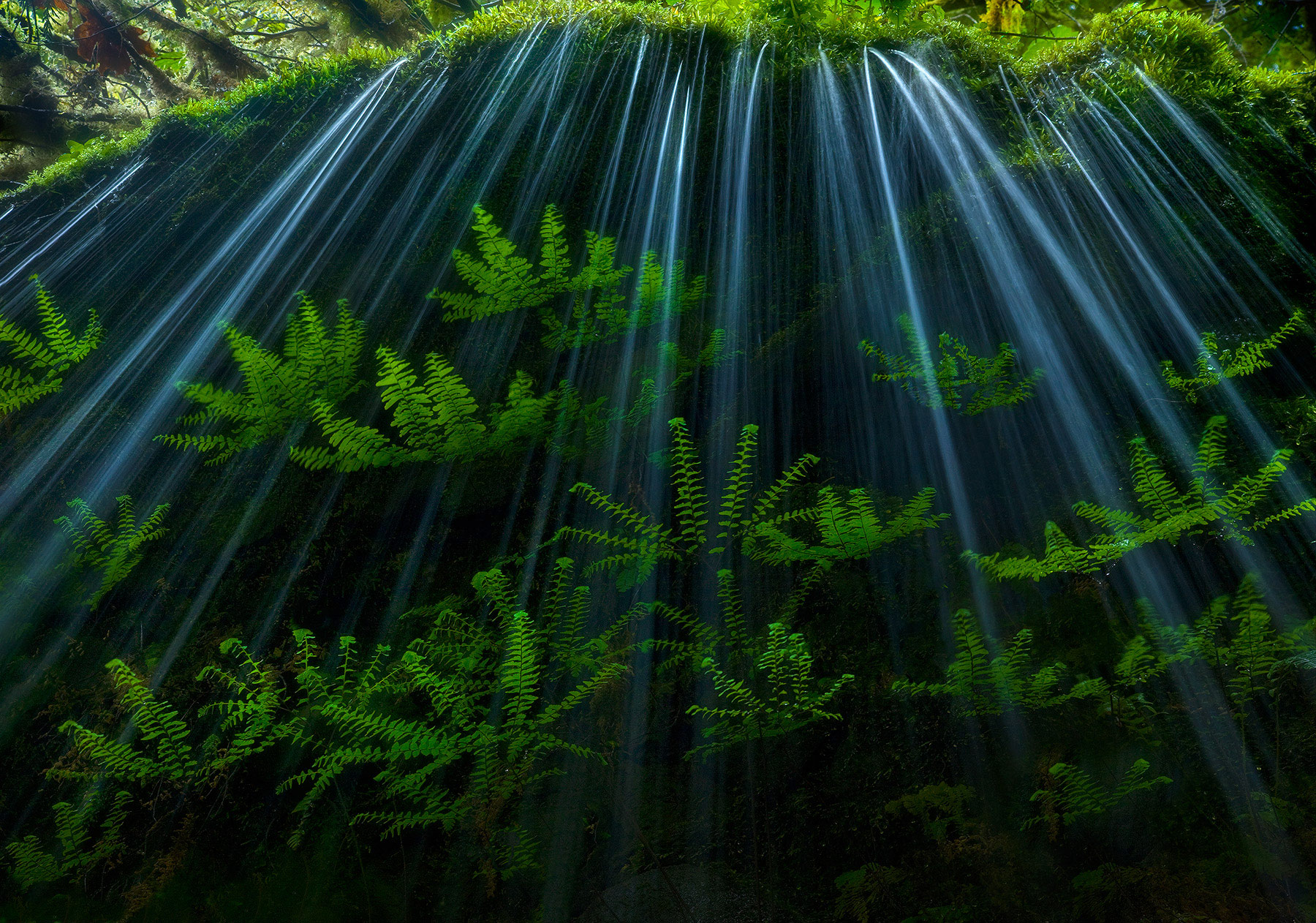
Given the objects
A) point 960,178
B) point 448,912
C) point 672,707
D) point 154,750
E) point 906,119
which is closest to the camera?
point 448,912

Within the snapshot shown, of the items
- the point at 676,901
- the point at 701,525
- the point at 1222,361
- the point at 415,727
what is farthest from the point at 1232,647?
the point at 415,727

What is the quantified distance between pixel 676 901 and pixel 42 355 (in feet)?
13.0

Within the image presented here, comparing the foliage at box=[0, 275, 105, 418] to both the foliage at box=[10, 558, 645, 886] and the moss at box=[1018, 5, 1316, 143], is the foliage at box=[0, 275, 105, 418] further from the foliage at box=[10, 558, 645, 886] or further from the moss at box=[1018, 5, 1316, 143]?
the moss at box=[1018, 5, 1316, 143]

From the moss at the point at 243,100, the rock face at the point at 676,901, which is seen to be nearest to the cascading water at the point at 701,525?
the rock face at the point at 676,901

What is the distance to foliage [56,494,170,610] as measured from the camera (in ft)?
9.70

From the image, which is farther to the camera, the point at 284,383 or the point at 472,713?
the point at 284,383

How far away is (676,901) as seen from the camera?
194cm

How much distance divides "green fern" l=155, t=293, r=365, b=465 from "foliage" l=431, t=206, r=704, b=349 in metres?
0.49

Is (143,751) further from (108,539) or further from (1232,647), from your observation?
(1232,647)

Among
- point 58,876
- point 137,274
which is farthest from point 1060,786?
point 137,274

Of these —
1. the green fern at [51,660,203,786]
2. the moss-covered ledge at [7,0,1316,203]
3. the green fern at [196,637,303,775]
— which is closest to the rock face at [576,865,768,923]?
the green fern at [196,637,303,775]

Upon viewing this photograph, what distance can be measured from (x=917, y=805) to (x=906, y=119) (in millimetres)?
3045

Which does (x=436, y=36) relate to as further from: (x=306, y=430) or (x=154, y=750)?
(x=154, y=750)

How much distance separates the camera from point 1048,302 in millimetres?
2576
